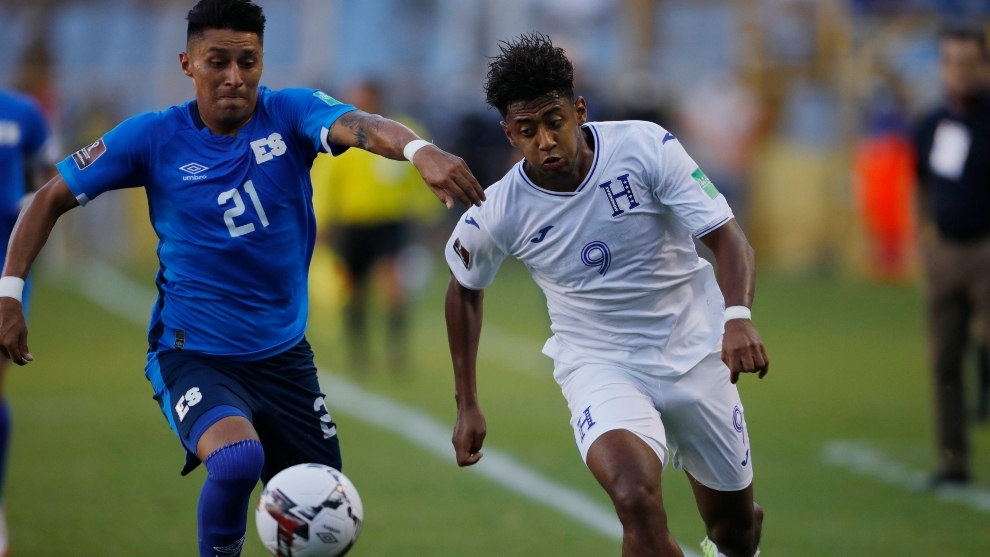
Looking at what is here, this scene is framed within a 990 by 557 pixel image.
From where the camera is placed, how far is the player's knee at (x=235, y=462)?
5031mm

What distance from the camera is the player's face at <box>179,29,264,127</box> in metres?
5.36

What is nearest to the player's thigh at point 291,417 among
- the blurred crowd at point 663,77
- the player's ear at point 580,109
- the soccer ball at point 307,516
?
the soccer ball at point 307,516

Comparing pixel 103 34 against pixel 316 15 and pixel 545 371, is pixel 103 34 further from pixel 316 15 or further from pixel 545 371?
pixel 545 371

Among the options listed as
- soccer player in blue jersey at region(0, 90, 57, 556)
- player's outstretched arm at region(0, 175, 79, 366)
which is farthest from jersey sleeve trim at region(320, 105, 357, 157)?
soccer player in blue jersey at region(0, 90, 57, 556)

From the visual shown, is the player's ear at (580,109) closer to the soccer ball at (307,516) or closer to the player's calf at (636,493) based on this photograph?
the player's calf at (636,493)

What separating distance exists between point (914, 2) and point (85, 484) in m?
17.2

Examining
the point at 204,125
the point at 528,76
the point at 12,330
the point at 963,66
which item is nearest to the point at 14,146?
the point at 204,125

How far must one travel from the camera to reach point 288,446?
5.58 metres

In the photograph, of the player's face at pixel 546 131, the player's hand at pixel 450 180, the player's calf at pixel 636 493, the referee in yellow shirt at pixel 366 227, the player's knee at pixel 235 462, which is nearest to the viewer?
the player's hand at pixel 450 180

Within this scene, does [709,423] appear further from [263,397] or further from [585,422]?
[263,397]

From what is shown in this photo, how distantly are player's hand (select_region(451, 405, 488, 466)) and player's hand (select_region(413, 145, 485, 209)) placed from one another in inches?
45.4

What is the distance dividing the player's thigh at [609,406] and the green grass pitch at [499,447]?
1.75m

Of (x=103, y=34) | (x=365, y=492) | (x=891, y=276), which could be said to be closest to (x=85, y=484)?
→ (x=365, y=492)

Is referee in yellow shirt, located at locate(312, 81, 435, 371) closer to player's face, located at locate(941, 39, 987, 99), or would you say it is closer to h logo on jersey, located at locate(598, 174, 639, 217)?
player's face, located at locate(941, 39, 987, 99)
